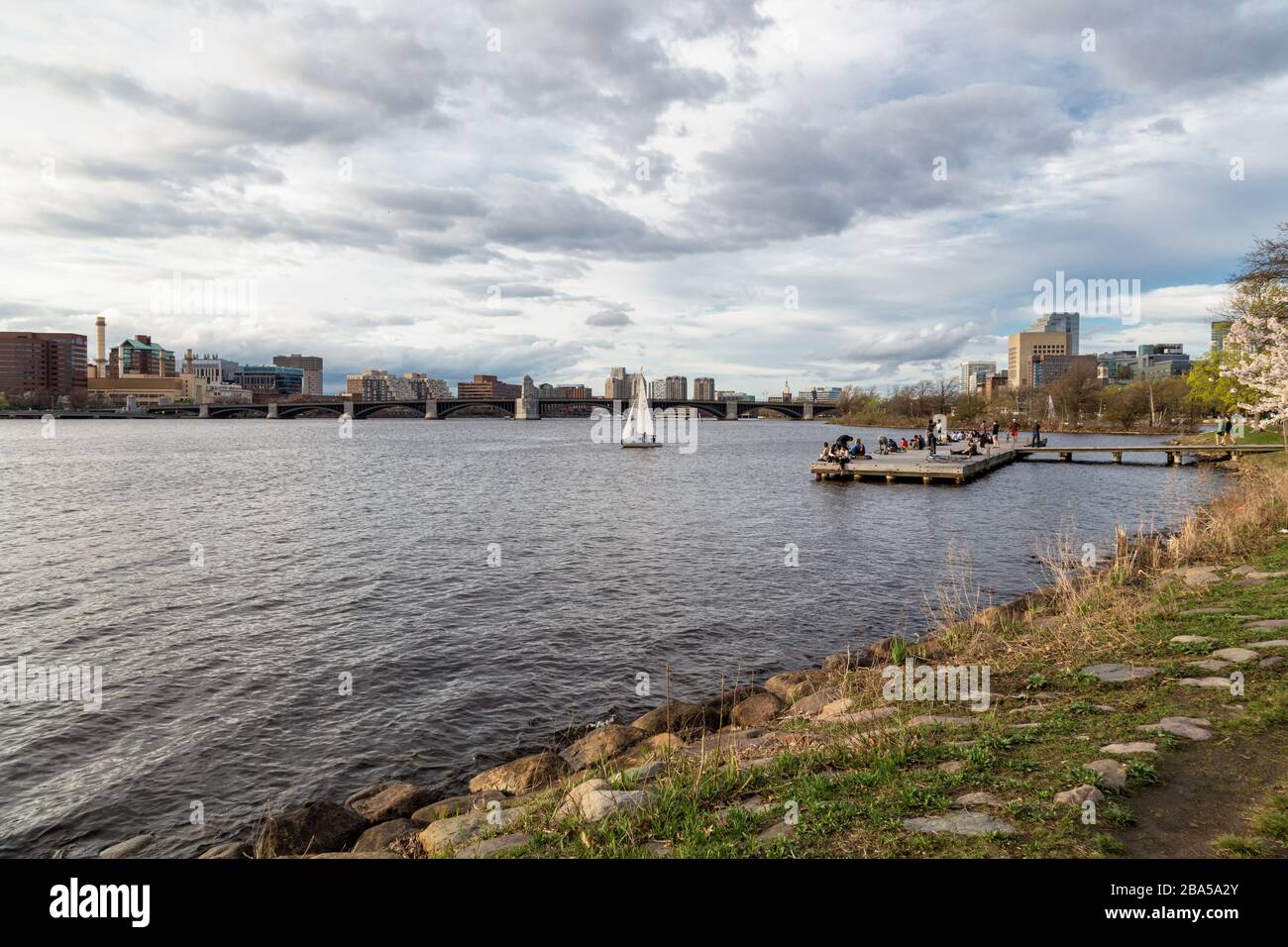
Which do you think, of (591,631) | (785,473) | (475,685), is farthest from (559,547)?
(785,473)

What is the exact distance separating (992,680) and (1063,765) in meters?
4.23

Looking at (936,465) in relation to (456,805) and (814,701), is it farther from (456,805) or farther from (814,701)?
(456,805)

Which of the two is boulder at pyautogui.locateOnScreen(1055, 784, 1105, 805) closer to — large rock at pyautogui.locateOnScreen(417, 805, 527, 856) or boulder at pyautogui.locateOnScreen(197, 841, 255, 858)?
large rock at pyautogui.locateOnScreen(417, 805, 527, 856)

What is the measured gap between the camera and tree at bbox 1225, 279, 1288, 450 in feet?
87.5

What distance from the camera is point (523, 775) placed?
37.2ft

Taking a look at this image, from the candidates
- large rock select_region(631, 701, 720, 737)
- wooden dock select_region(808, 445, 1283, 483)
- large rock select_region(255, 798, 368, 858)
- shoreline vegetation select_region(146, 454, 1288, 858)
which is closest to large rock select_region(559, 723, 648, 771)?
shoreline vegetation select_region(146, 454, 1288, 858)

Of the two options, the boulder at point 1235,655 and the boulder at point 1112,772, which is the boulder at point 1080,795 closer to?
the boulder at point 1112,772

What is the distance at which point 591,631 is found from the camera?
20234mm

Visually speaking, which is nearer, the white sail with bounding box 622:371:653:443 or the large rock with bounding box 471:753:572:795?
the large rock with bounding box 471:753:572:795

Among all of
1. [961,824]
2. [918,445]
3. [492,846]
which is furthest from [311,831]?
[918,445]

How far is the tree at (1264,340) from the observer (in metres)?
26.7

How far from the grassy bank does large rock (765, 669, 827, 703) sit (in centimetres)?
95

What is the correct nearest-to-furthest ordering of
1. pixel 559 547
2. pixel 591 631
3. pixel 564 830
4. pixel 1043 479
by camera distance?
pixel 564 830 < pixel 591 631 < pixel 559 547 < pixel 1043 479
